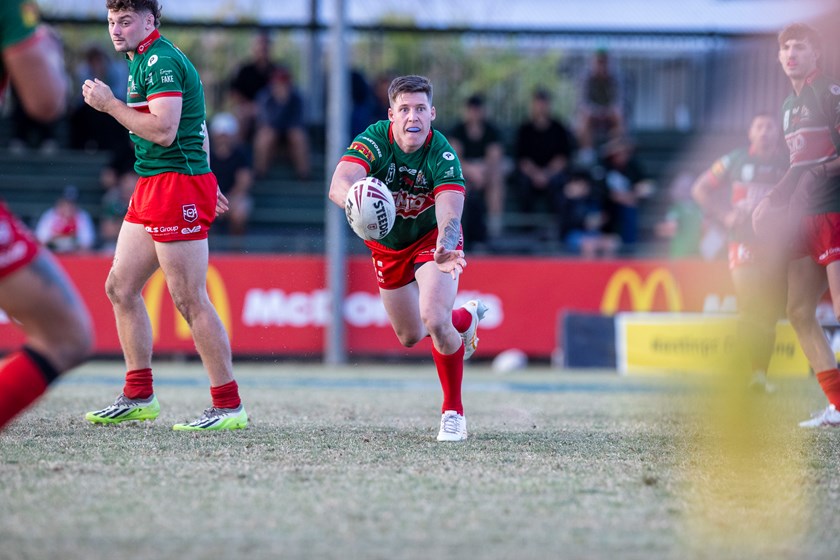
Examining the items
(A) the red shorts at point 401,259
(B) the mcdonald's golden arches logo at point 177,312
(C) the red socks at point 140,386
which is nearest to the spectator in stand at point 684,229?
(B) the mcdonald's golden arches logo at point 177,312

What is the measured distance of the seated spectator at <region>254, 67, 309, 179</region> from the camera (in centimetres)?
1744

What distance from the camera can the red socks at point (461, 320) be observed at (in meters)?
7.08

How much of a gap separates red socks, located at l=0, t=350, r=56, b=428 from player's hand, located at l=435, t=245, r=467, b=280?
2280 mm

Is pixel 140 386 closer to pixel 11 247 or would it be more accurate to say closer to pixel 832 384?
pixel 11 247

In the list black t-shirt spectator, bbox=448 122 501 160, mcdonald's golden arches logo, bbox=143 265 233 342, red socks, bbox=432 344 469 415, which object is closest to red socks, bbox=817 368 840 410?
red socks, bbox=432 344 469 415

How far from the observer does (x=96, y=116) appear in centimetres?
1862

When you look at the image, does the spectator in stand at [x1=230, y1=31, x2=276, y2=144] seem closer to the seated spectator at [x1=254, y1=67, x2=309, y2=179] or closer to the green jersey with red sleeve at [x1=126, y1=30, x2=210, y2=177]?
the seated spectator at [x1=254, y1=67, x2=309, y2=179]

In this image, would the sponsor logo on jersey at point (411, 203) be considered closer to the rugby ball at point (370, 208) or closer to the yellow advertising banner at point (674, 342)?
the rugby ball at point (370, 208)

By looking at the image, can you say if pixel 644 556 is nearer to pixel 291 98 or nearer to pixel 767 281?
pixel 767 281

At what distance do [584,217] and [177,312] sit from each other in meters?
5.86

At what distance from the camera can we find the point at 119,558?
12.0ft

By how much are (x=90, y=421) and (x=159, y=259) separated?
3.88ft

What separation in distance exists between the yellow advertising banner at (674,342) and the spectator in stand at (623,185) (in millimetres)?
2327

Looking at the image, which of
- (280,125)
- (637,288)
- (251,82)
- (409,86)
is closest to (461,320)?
(409,86)
